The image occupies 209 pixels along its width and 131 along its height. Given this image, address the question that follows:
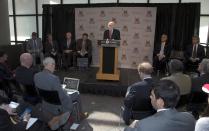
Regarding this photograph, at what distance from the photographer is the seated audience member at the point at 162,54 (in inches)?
276

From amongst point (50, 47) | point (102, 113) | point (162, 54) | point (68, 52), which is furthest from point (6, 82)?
point (162, 54)

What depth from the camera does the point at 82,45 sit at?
756 centimetres

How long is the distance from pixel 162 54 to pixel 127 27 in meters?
1.52

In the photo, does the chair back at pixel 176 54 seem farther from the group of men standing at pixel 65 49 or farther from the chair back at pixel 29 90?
the chair back at pixel 29 90

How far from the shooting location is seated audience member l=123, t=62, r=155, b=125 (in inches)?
119

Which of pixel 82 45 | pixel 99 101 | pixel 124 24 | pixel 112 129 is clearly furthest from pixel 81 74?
pixel 112 129

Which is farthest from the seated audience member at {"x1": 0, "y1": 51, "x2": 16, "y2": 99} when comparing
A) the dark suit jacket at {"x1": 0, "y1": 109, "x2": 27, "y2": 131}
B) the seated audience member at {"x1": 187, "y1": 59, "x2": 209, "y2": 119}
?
the seated audience member at {"x1": 187, "y1": 59, "x2": 209, "y2": 119}

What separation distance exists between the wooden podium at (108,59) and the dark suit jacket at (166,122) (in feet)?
12.8

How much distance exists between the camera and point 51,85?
10.7ft

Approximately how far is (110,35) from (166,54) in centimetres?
203

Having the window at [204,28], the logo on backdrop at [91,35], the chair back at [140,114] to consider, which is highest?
the window at [204,28]

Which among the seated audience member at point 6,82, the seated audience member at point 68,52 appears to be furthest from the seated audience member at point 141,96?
the seated audience member at point 68,52

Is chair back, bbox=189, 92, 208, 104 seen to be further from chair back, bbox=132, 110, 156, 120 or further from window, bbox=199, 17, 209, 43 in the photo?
window, bbox=199, 17, 209, 43

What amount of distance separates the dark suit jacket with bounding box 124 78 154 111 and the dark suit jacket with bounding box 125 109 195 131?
4.31ft
